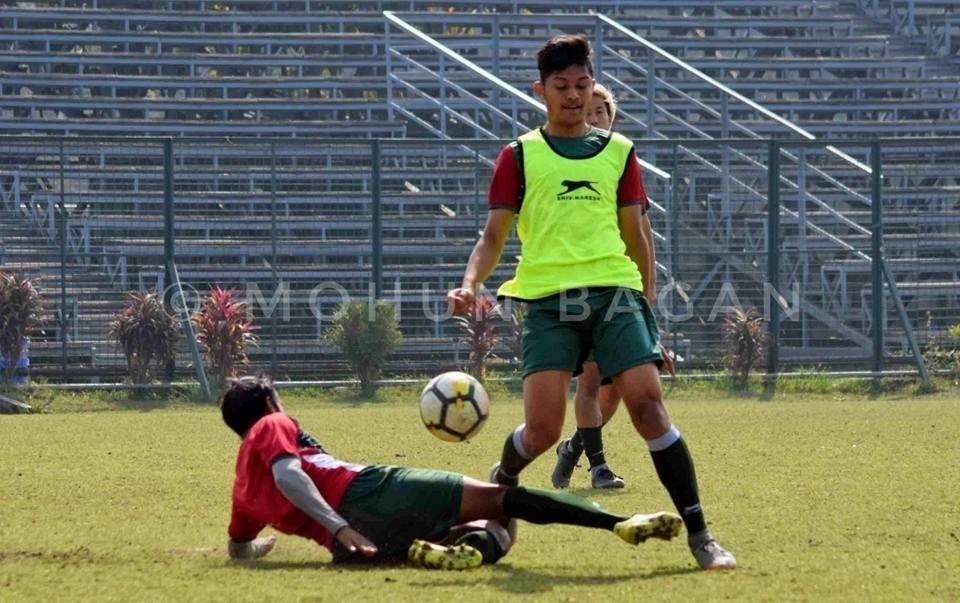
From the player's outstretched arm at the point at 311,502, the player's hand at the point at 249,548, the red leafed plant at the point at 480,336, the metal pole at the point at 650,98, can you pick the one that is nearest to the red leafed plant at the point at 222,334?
the red leafed plant at the point at 480,336

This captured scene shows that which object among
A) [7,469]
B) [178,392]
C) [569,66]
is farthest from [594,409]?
[178,392]

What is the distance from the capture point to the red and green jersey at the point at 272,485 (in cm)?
549

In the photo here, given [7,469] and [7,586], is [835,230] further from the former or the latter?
[7,586]

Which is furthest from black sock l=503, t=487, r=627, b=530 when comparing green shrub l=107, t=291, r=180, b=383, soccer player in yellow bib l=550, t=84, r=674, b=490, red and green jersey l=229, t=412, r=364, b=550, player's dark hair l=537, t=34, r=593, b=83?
green shrub l=107, t=291, r=180, b=383

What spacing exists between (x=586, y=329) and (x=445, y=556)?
0.93 m

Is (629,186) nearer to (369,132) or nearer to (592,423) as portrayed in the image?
(592,423)

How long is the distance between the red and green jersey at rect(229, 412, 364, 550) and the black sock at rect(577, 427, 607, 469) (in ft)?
7.82

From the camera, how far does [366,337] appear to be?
1636 cm

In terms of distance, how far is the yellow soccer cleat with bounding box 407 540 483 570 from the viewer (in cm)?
526

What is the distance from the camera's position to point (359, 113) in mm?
25984

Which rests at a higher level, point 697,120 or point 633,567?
point 697,120

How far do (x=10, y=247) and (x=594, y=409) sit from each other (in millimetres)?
9923

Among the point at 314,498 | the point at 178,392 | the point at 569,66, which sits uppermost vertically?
the point at 569,66

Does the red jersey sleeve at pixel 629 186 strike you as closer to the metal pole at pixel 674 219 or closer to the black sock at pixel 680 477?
the black sock at pixel 680 477
